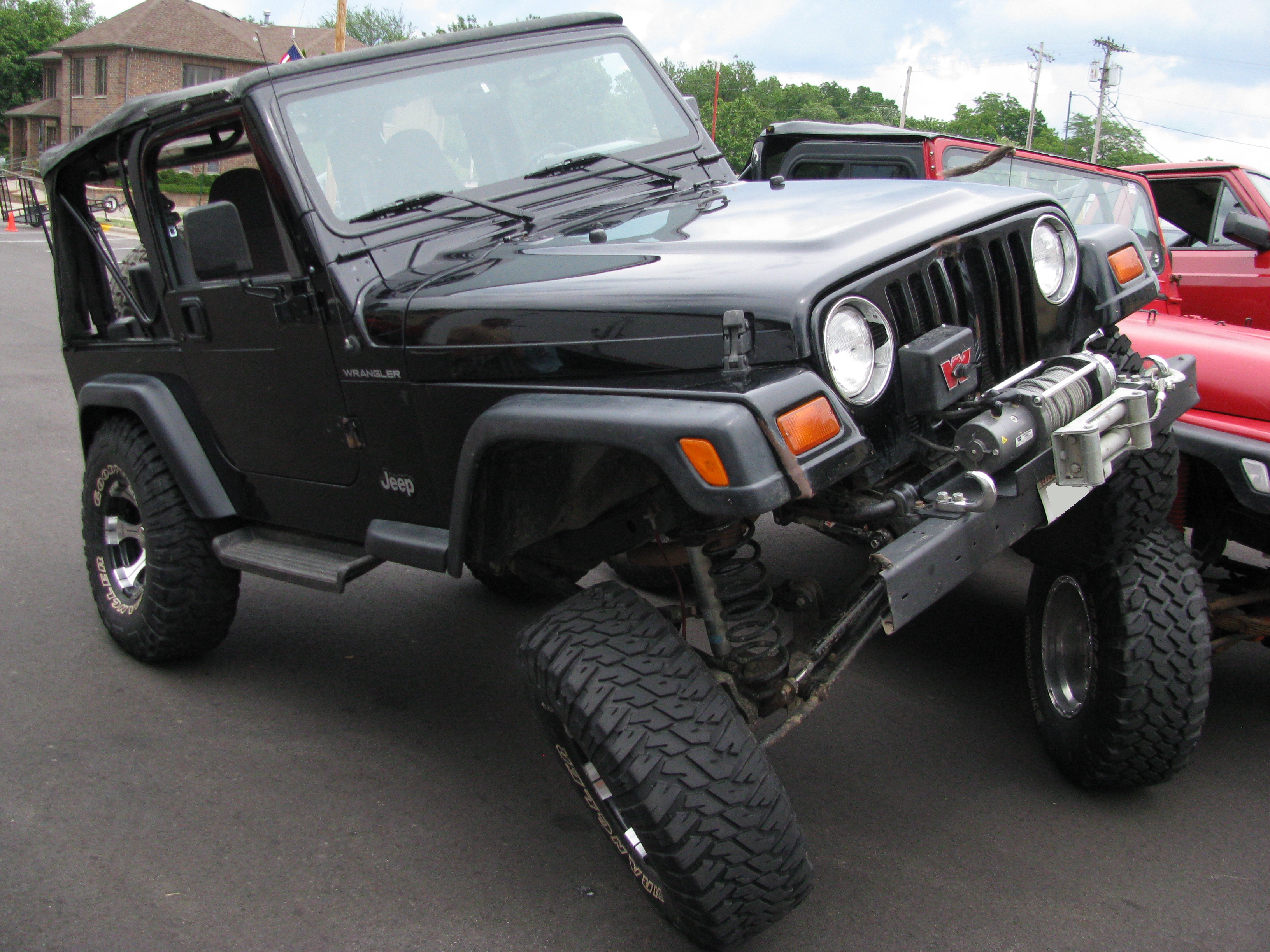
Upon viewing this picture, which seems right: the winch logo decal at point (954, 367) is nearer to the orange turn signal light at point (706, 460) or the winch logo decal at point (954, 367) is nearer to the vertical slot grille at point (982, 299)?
the vertical slot grille at point (982, 299)

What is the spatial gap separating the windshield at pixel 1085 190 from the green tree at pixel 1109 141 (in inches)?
2060

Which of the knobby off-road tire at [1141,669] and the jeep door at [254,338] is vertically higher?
the jeep door at [254,338]

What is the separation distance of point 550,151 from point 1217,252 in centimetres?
439

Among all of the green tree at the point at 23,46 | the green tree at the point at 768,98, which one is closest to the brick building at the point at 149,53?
the green tree at the point at 23,46

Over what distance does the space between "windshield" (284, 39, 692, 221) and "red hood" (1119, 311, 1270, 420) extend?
6.05 feet

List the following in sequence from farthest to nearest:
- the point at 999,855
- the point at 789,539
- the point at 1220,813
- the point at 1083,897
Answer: the point at 789,539, the point at 1220,813, the point at 999,855, the point at 1083,897

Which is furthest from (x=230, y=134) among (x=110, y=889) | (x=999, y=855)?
(x=999, y=855)

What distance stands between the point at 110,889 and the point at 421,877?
812 millimetres

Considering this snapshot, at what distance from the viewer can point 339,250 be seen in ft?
10.1

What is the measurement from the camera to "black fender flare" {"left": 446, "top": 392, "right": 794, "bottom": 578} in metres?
2.10

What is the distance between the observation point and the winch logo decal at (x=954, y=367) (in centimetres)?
241

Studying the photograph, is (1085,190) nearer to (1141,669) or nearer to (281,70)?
(1141,669)

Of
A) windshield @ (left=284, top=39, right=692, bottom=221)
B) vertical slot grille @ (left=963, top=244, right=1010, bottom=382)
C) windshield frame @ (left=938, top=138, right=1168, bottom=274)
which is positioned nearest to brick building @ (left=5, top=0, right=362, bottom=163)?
windshield frame @ (left=938, top=138, right=1168, bottom=274)

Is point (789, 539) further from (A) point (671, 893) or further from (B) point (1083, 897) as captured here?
(A) point (671, 893)
